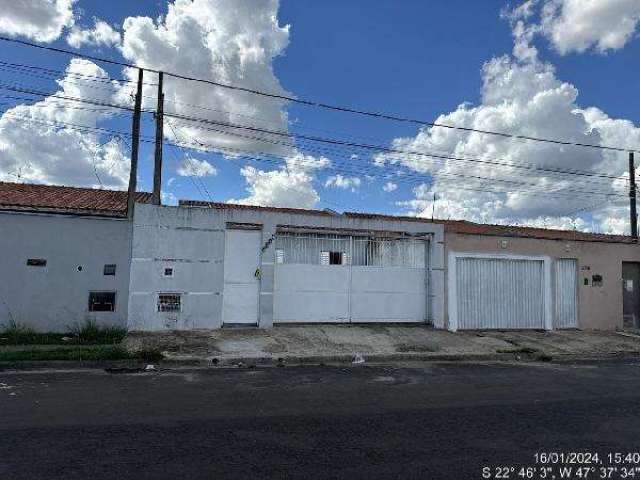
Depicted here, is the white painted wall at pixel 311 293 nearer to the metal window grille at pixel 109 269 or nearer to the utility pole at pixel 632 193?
the metal window grille at pixel 109 269

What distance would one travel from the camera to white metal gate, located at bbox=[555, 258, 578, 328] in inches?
617

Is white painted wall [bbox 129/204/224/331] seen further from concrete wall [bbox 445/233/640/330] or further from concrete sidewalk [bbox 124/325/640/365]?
concrete wall [bbox 445/233/640/330]

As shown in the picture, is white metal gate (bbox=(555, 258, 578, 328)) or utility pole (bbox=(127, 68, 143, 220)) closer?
utility pole (bbox=(127, 68, 143, 220))

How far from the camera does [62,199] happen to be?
12.9 m

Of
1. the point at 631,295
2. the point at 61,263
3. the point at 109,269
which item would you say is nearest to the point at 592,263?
the point at 631,295

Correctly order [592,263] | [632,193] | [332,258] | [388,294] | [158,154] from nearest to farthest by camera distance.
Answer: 1. [158,154]
2. [332,258]
3. [388,294]
4. [592,263]
5. [632,193]

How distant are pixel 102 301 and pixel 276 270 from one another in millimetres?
4531

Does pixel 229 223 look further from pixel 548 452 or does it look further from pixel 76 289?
pixel 548 452

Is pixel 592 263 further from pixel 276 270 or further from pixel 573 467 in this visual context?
pixel 573 467

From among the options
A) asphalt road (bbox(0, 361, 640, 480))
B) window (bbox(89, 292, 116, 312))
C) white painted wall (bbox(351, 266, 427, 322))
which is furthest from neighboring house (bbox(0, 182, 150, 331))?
white painted wall (bbox(351, 266, 427, 322))

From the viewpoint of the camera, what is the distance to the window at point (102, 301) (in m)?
11.6

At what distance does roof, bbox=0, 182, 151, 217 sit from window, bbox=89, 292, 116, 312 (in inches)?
78.5

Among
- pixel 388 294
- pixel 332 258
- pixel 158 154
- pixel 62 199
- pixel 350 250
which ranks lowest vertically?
pixel 388 294

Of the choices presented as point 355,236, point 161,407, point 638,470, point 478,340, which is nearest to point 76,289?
point 161,407
